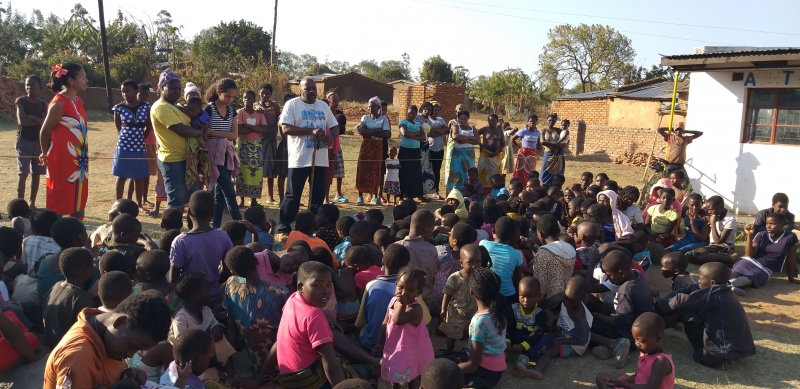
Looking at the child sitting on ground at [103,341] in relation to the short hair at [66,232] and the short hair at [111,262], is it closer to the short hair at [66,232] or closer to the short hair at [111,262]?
the short hair at [111,262]

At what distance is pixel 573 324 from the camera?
173 inches

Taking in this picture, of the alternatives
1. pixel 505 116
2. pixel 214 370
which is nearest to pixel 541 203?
pixel 214 370

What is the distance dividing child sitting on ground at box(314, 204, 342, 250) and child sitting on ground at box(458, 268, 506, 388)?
2.18 meters

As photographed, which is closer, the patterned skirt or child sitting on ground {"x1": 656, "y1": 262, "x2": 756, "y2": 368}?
child sitting on ground {"x1": 656, "y1": 262, "x2": 756, "y2": 368}

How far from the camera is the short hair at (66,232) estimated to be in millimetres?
4270

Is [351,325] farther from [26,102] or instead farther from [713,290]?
[26,102]

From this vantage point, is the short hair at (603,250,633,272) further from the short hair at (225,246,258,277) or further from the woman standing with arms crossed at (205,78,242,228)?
the woman standing with arms crossed at (205,78,242,228)

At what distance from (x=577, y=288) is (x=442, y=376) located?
1.88 m

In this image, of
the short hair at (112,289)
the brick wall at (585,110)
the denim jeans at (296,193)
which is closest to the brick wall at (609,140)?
the brick wall at (585,110)

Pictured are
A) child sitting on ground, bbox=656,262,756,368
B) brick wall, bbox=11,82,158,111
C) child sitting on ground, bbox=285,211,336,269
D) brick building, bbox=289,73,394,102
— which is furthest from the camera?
brick building, bbox=289,73,394,102

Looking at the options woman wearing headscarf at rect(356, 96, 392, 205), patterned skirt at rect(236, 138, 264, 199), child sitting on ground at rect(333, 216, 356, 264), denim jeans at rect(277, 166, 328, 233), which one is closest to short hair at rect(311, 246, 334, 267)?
child sitting on ground at rect(333, 216, 356, 264)

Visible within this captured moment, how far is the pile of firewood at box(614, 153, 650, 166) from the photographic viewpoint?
18875 mm

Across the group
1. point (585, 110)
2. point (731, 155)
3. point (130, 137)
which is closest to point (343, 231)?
point (130, 137)

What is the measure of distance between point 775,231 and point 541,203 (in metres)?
2.40
